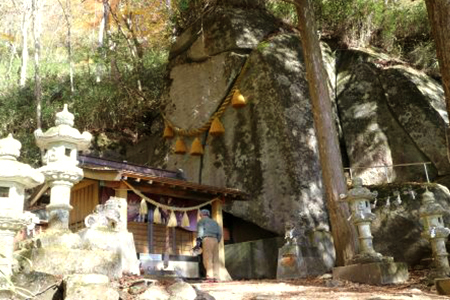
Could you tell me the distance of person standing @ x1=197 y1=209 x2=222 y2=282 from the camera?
38.2 ft

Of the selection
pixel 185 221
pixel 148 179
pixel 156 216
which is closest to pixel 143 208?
pixel 156 216

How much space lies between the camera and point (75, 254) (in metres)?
5.79

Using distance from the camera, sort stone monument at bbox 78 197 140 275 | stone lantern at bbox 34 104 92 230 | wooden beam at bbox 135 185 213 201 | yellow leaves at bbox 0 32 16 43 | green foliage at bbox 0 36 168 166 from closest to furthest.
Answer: stone lantern at bbox 34 104 92 230 < stone monument at bbox 78 197 140 275 < wooden beam at bbox 135 185 213 201 < green foliage at bbox 0 36 168 166 < yellow leaves at bbox 0 32 16 43

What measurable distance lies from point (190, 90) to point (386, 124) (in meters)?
8.43

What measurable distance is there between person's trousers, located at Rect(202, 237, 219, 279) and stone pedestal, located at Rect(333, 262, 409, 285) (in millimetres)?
3860

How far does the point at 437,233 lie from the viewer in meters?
9.37

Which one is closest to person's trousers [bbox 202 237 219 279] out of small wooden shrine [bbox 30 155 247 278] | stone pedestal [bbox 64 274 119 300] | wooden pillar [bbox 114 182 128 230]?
small wooden shrine [bbox 30 155 247 278]

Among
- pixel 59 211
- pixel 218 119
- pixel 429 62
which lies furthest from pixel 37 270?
pixel 429 62

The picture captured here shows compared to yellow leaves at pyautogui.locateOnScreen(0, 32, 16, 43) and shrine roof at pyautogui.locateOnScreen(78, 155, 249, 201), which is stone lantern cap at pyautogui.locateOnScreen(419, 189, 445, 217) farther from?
yellow leaves at pyautogui.locateOnScreen(0, 32, 16, 43)

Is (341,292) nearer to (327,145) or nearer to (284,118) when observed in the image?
(327,145)

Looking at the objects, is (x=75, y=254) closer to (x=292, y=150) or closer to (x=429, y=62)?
(x=292, y=150)

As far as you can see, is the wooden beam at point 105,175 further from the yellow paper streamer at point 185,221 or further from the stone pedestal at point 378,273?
the stone pedestal at point 378,273

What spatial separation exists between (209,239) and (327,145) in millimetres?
4080

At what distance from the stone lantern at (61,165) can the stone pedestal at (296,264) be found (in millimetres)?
7120
